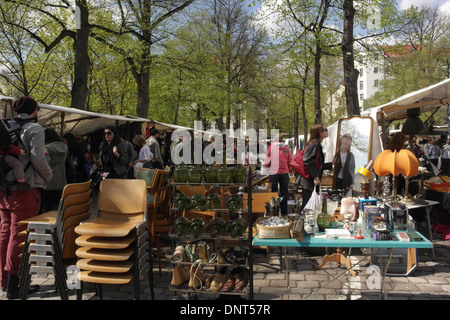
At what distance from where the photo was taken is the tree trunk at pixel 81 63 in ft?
34.1

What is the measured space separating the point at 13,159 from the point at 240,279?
99.6 inches

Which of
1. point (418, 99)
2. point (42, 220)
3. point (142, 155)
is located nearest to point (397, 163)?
point (418, 99)

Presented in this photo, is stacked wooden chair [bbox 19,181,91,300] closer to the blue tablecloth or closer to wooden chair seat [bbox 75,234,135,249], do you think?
wooden chair seat [bbox 75,234,135,249]

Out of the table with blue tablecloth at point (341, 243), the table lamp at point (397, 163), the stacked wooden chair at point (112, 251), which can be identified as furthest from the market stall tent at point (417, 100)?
the stacked wooden chair at point (112, 251)

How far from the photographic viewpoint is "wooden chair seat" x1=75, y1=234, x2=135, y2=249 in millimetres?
3035

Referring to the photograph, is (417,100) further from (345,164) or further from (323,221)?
(323,221)

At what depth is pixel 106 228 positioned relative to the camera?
3154 mm

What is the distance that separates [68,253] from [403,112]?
7870mm

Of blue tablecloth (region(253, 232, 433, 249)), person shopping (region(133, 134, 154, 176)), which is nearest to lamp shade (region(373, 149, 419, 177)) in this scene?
blue tablecloth (region(253, 232, 433, 249))

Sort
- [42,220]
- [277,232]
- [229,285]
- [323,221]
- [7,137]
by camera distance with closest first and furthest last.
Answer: [277,232], [229,285], [323,221], [7,137], [42,220]

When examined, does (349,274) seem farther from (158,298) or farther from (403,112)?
(403,112)

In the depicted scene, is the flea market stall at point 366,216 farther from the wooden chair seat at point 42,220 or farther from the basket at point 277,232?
the wooden chair seat at point 42,220

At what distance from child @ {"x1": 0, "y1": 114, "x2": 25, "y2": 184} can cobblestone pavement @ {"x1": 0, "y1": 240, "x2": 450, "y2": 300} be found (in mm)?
1271

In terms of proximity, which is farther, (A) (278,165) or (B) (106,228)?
(A) (278,165)
